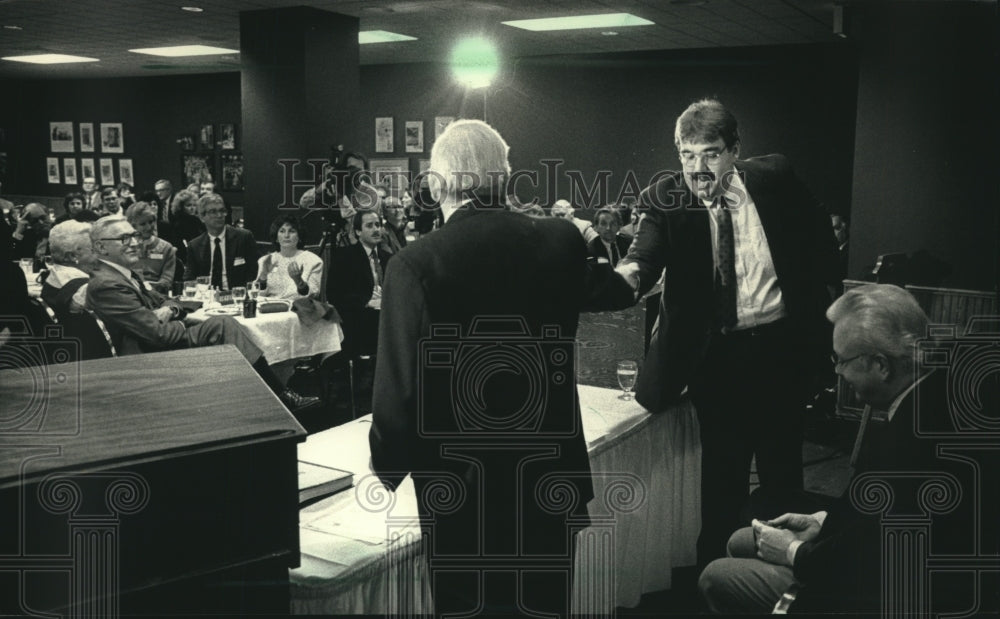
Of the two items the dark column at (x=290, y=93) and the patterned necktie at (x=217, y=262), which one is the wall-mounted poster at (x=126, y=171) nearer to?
the dark column at (x=290, y=93)

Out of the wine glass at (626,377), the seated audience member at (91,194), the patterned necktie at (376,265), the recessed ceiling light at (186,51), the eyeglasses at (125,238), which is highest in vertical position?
the recessed ceiling light at (186,51)

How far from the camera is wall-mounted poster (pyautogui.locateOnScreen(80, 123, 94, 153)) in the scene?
629 inches

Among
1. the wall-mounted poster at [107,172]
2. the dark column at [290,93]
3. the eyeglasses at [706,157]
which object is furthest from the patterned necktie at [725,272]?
the wall-mounted poster at [107,172]

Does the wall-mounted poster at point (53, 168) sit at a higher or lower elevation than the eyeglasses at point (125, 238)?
higher

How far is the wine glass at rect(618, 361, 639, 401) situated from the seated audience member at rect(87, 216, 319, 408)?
207 centimetres

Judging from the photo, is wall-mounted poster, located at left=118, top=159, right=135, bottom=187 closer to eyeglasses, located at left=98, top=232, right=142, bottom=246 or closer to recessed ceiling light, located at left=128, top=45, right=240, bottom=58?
recessed ceiling light, located at left=128, top=45, right=240, bottom=58

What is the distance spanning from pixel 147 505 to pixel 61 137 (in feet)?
56.7

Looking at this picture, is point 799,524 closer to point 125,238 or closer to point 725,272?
point 725,272

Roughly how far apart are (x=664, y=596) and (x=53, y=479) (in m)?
2.26

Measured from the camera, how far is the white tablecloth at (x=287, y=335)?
202 inches

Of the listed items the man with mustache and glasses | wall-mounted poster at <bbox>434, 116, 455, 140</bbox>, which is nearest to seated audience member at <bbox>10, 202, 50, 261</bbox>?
wall-mounted poster at <bbox>434, 116, 455, 140</bbox>

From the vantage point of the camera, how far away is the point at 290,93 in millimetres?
8141

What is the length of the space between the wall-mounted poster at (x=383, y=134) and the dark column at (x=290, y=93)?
4101mm

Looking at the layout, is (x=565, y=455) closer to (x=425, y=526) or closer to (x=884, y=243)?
(x=425, y=526)
